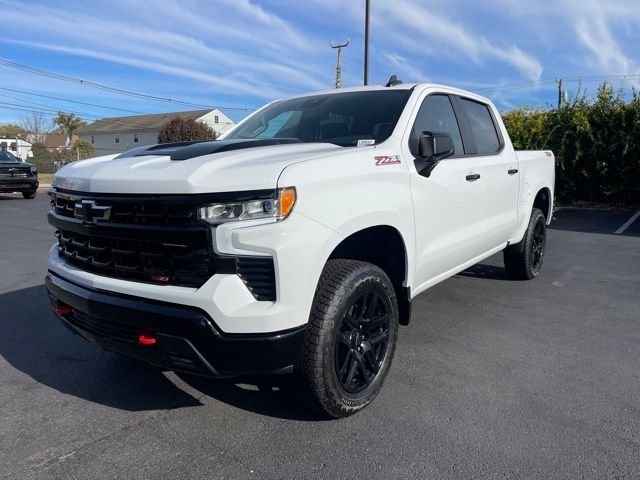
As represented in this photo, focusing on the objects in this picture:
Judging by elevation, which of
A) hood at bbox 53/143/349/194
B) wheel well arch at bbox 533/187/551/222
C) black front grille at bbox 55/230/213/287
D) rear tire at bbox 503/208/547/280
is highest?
hood at bbox 53/143/349/194

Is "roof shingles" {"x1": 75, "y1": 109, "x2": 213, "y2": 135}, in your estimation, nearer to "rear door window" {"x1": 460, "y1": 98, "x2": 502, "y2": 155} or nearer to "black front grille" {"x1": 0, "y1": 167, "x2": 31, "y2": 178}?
"black front grille" {"x1": 0, "y1": 167, "x2": 31, "y2": 178}

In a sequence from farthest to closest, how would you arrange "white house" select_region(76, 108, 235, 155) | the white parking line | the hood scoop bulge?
1. "white house" select_region(76, 108, 235, 155)
2. the white parking line
3. the hood scoop bulge

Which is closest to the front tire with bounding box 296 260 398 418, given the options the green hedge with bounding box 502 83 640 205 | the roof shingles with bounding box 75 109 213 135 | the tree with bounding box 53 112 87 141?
the green hedge with bounding box 502 83 640 205

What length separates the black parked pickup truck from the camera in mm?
17609

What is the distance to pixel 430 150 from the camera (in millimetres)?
3389

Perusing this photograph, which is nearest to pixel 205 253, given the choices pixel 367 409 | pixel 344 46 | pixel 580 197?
pixel 367 409

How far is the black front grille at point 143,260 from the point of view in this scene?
8.10 ft

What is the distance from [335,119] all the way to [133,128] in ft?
221

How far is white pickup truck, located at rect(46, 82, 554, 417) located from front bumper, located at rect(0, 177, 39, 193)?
1676 cm

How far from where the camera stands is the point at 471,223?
168 inches

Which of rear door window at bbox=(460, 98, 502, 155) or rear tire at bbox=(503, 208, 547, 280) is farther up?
rear door window at bbox=(460, 98, 502, 155)

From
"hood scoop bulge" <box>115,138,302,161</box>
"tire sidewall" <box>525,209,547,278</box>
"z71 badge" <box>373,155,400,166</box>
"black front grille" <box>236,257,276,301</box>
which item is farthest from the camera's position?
"tire sidewall" <box>525,209,547,278</box>

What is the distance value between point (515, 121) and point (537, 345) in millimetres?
12786

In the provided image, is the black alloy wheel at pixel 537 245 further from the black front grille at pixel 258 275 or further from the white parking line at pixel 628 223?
the white parking line at pixel 628 223
